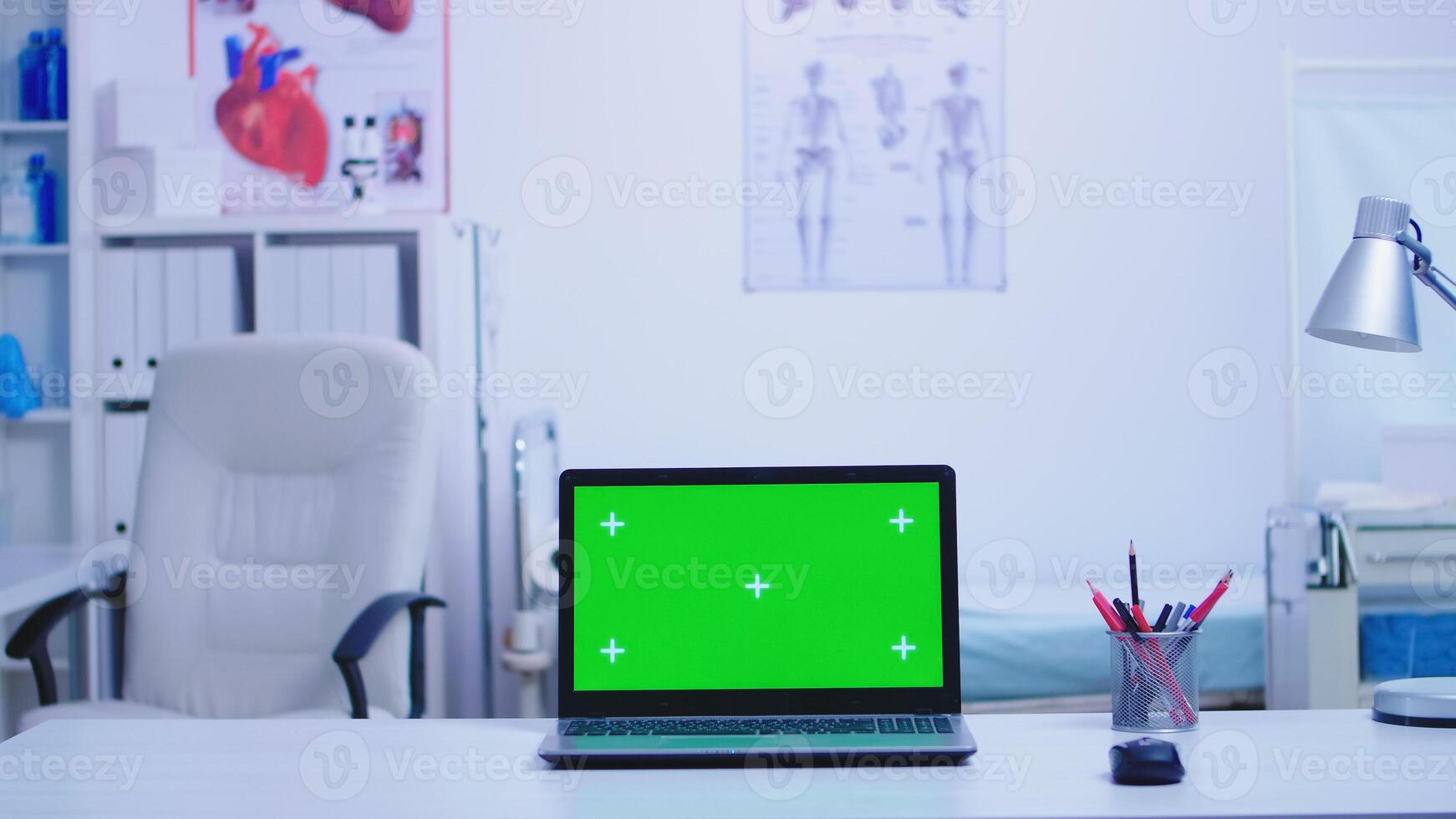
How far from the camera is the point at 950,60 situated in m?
3.11

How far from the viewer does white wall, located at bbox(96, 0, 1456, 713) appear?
310cm

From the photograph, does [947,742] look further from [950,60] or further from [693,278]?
[950,60]

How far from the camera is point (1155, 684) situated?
4.01 feet

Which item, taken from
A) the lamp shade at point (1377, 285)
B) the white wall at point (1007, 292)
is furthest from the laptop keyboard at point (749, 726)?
the white wall at point (1007, 292)

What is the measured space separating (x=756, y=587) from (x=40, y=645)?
1422 mm

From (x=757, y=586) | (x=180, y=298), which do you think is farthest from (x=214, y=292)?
(x=757, y=586)

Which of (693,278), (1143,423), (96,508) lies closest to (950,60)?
(693,278)

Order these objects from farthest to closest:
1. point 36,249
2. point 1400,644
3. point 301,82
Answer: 1. point 301,82
2. point 36,249
3. point 1400,644

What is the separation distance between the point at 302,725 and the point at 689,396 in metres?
1.92

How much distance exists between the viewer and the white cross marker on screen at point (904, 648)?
4.05ft

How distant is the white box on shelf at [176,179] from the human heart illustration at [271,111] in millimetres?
147

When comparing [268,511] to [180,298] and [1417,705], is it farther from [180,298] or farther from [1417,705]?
[1417,705]

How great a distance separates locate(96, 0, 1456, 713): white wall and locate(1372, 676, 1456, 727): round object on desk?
1.91m

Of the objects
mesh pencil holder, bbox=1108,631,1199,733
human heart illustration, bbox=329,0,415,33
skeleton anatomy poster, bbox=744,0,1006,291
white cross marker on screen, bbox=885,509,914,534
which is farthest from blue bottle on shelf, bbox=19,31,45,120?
mesh pencil holder, bbox=1108,631,1199,733
